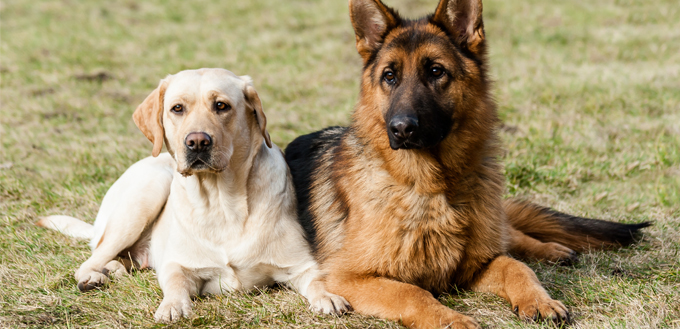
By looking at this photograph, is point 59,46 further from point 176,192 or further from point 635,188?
point 635,188

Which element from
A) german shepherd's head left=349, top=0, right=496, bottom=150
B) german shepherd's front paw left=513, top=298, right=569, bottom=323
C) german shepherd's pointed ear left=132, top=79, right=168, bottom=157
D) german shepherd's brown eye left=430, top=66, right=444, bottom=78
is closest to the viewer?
german shepherd's front paw left=513, top=298, right=569, bottom=323

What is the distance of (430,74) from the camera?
12.4ft

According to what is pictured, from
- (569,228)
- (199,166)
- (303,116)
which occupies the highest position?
(199,166)

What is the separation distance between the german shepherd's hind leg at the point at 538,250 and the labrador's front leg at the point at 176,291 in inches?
98.8

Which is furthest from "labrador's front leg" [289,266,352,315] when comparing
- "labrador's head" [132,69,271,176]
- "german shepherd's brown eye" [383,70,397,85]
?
"german shepherd's brown eye" [383,70,397,85]

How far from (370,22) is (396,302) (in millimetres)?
1952

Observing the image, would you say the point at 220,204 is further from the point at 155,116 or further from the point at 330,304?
the point at 330,304

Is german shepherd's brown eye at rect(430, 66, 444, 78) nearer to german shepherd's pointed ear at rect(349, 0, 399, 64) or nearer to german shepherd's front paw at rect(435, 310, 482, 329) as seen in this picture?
german shepherd's pointed ear at rect(349, 0, 399, 64)

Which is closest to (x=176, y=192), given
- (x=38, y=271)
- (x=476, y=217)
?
(x=38, y=271)

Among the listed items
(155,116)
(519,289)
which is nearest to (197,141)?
(155,116)

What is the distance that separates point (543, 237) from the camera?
189 inches

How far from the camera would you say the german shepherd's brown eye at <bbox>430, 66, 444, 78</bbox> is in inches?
148

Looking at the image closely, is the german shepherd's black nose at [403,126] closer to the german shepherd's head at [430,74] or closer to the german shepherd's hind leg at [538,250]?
the german shepherd's head at [430,74]

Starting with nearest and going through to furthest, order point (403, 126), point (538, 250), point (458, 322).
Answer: point (458, 322) < point (403, 126) < point (538, 250)
